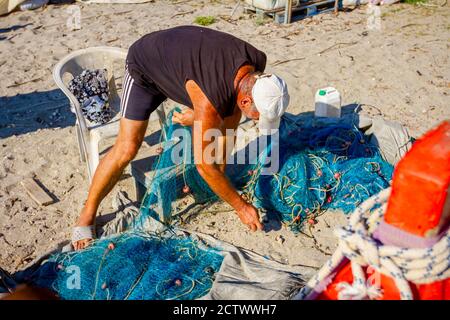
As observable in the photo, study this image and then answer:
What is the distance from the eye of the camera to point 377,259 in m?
1.70

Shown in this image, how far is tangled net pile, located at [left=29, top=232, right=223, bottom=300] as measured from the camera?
329cm

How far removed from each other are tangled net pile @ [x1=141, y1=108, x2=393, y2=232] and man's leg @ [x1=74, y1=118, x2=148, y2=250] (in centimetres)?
31

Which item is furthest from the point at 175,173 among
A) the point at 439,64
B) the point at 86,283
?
the point at 439,64

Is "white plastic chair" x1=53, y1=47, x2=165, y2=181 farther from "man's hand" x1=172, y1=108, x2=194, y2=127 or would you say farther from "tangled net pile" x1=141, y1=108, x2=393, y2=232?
"tangled net pile" x1=141, y1=108, x2=393, y2=232

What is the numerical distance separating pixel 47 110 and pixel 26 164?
1148mm

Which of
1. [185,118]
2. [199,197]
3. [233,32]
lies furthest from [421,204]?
[233,32]

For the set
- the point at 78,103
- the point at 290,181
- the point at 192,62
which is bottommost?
the point at 290,181

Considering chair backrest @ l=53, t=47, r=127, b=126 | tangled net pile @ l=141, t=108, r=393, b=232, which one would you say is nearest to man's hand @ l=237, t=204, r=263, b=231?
tangled net pile @ l=141, t=108, r=393, b=232

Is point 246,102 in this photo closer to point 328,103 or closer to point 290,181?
point 290,181

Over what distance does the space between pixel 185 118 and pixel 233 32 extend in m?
3.88

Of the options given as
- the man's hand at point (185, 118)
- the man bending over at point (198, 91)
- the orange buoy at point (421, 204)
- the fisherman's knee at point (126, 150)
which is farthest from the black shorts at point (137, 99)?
the orange buoy at point (421, 204)

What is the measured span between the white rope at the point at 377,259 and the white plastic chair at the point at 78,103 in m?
2.91
